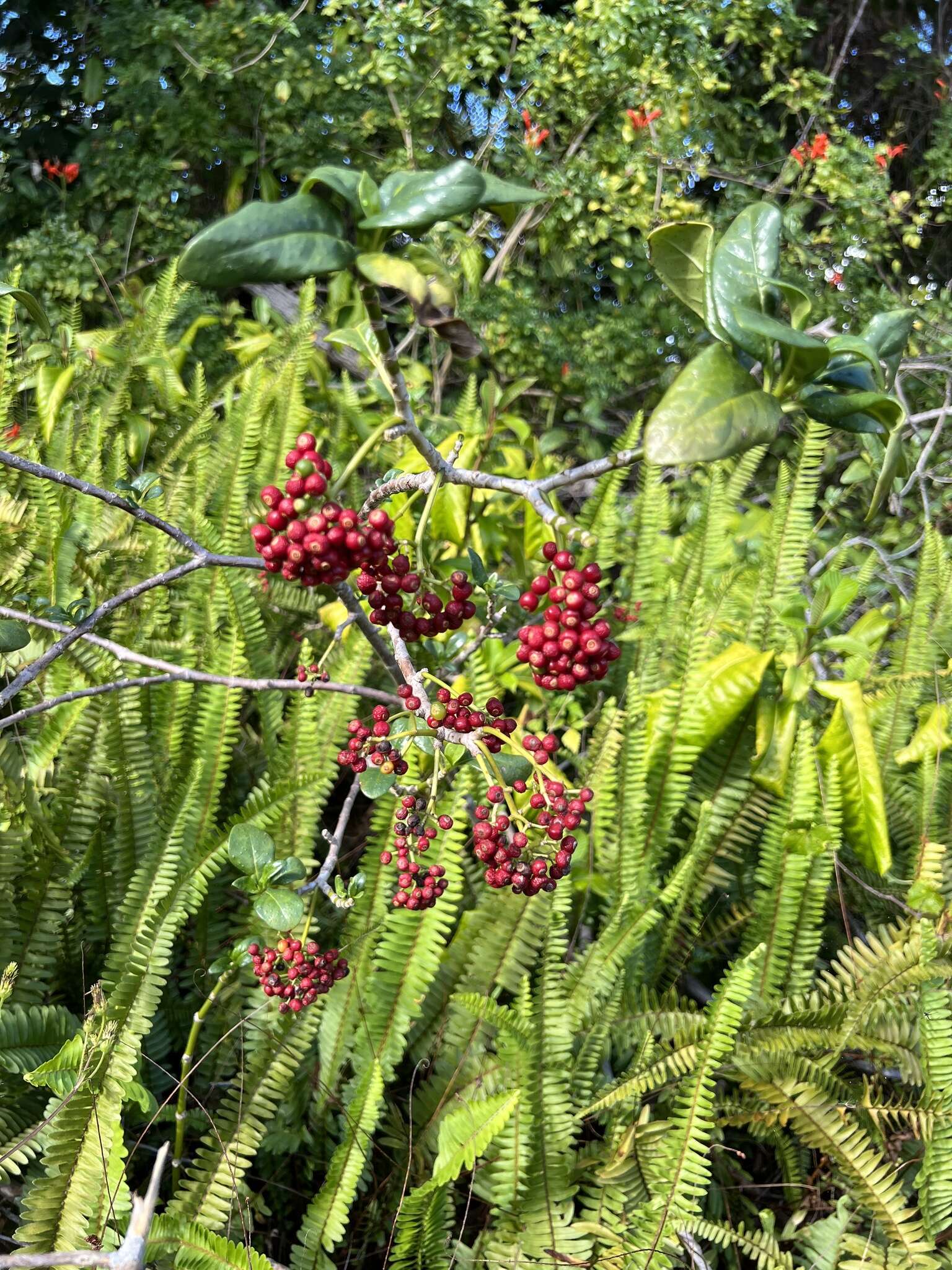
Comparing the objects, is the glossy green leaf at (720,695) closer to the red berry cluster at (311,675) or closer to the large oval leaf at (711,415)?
the red berry cluster at (311,675)

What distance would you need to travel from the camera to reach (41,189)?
3.61m

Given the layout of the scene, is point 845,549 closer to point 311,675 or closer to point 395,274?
point 311,675

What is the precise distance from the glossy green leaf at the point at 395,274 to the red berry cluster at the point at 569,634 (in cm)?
23

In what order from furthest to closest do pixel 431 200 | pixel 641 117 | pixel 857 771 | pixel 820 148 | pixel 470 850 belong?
pixel 820 148 → pixel 641 117 → pixel 470 850 → pixel 857 771 → pixel 431 200

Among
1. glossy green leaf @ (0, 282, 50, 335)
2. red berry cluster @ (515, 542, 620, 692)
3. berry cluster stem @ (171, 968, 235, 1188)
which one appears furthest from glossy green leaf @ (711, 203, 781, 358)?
berry cluster stem @ (171, 968, 235, 1188)

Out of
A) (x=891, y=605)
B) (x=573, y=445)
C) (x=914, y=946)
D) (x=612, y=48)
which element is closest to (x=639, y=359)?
(x=573, y=445)

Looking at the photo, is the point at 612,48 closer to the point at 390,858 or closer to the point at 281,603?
the point at 281,603

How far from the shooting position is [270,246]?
0.78 metres

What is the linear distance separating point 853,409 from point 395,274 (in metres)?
0.43

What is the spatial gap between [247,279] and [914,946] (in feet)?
3.94

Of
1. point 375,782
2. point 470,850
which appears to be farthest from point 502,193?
point 470,850

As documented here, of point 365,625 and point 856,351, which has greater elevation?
point 856,351

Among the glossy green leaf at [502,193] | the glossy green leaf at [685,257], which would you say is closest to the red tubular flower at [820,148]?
the glossy green leaf at [685,257]

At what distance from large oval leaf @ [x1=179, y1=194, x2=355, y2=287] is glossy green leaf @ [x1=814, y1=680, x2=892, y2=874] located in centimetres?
109
